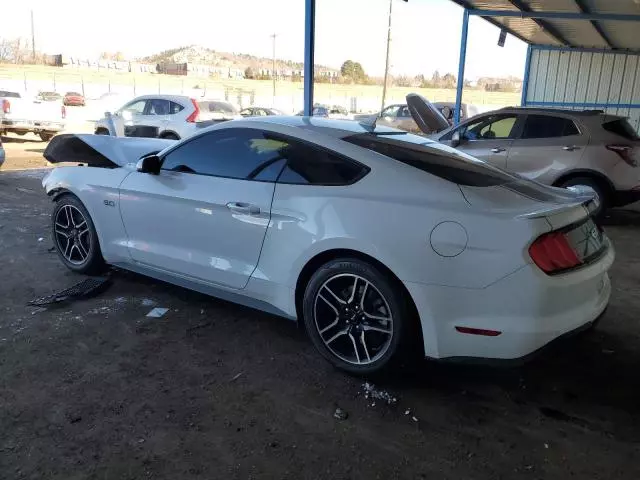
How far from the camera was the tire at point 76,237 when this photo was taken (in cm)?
491

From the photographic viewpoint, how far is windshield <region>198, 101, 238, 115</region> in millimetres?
15370

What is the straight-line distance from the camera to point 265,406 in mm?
3115

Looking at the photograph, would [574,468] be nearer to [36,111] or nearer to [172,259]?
[172,259]

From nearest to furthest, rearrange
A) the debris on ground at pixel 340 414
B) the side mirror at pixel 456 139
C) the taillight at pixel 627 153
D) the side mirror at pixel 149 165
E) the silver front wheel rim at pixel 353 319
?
the debris on ground at pixel 340 414 < the silver front wheel rim at pixel 353 319 < the side mirror at pixel 149 165 < the taillight at pixel 627 153 < the side mirror at pixel 456 139

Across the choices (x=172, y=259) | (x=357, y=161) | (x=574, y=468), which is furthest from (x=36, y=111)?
(x=574, y=468)

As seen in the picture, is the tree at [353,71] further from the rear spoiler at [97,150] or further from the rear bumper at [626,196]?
the rear spoiler at [97,150]

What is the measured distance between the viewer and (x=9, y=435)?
2777mm

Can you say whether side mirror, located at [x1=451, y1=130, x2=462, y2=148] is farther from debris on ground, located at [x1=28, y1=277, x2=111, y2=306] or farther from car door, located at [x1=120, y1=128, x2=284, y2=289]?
debris on ground, located at [x1=28, y1=277, x2=111, y2=306]

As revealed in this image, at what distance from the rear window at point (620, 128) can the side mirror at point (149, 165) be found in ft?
21.6

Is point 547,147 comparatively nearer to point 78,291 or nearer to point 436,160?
point 436,160

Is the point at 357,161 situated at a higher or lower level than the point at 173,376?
higher

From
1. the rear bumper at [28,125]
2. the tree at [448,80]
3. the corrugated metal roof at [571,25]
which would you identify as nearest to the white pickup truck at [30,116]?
the rear bumper at [28,125]

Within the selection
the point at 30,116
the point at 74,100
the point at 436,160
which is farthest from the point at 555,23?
the point at 74,100

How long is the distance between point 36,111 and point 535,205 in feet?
57.8
